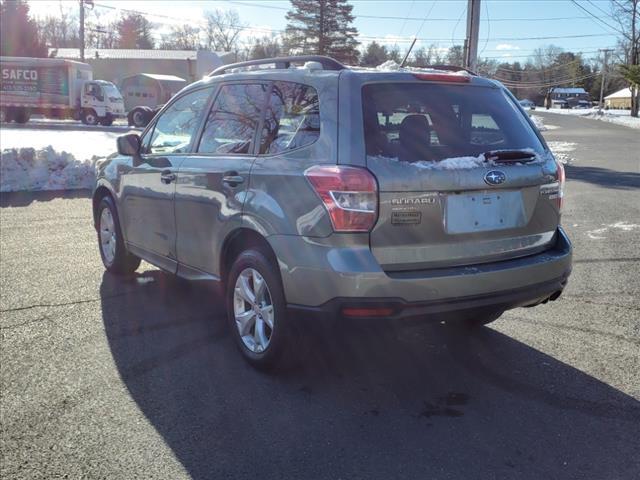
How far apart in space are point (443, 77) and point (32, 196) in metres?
9.40

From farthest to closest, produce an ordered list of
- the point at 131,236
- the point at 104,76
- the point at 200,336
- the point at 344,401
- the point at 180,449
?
the point at 104,76, the point at 131,236, the point at 200,336, the point at 344,401, the point at 180,449

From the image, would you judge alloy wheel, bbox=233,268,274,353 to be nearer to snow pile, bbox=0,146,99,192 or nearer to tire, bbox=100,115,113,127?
snow pile, bbox=0,146,99,192

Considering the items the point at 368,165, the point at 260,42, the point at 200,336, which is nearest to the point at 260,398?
the point at 200,336

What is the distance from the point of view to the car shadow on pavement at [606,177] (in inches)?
505

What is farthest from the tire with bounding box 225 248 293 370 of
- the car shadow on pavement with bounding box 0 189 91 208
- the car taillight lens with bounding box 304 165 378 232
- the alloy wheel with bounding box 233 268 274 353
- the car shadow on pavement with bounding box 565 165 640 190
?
the car shadow on pavement with bounding box 565 165 640 190

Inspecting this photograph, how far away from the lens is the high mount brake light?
12.4 feet

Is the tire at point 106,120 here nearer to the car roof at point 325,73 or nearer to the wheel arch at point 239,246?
the car roof at point 325,73

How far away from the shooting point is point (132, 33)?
9406 cm

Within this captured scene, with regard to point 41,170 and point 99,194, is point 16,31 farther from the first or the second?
point 99,194

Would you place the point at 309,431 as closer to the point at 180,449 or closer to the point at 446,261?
the point at 180,449

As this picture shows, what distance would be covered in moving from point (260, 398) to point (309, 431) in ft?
1.60

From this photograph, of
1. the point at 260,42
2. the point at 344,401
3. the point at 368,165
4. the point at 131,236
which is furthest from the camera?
the point at 260,42

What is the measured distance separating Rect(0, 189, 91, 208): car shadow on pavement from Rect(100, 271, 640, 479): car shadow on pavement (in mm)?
6640

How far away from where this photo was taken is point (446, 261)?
351 cm
